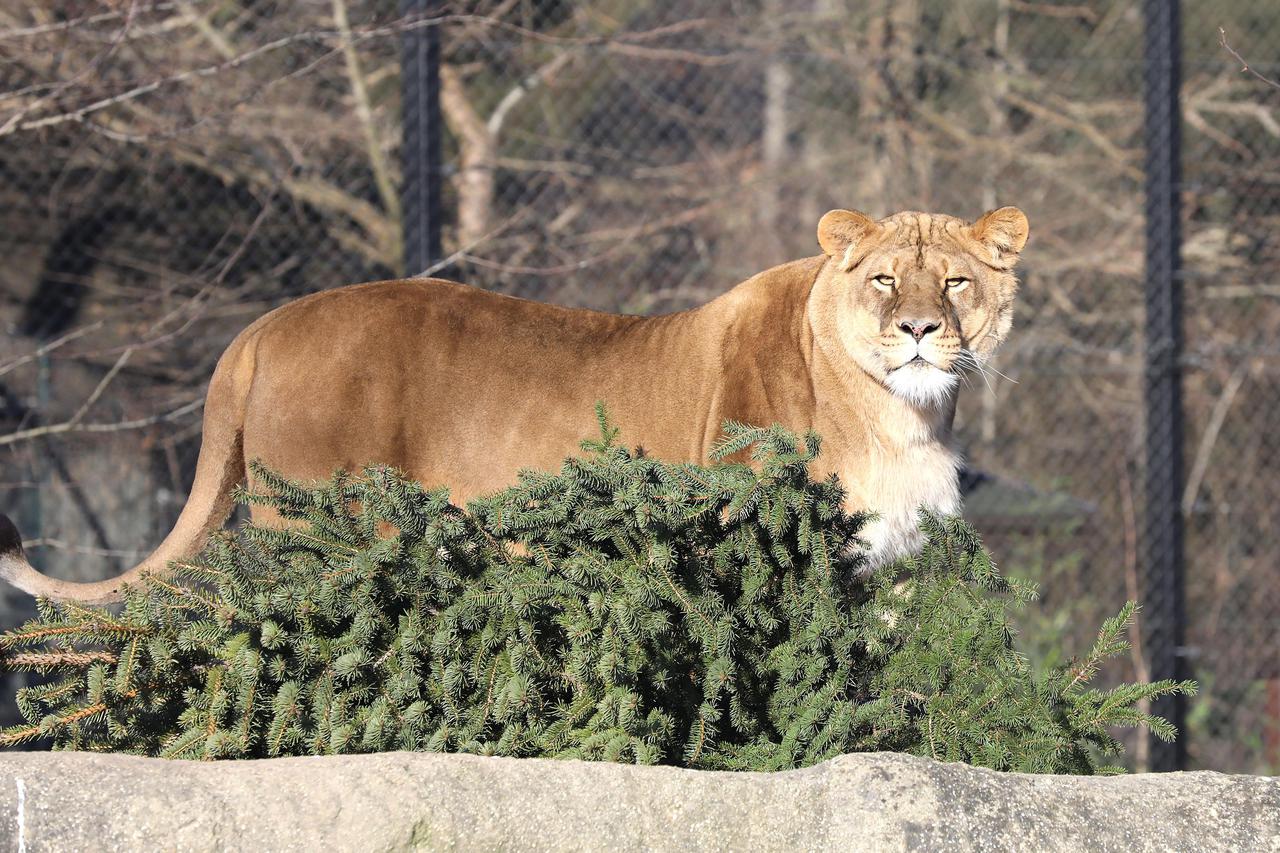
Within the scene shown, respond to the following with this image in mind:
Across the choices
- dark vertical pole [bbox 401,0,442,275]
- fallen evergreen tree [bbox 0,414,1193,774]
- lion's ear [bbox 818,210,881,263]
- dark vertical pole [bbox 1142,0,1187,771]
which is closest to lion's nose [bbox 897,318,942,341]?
lion's ear [bbox 818,210,881,263]

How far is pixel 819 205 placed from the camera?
8305mm

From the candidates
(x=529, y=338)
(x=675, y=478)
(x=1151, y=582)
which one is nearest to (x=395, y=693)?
(x=675, y=478)

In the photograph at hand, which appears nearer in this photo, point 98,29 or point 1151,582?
point 98,29

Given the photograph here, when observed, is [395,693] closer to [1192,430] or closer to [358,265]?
[358,265]

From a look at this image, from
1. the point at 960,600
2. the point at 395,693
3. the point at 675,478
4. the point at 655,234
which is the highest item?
the point at 655,234

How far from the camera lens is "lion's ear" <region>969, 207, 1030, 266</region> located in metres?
3.54

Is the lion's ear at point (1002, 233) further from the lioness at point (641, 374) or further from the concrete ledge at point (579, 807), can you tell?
the concrete ledge at point (579, 807)

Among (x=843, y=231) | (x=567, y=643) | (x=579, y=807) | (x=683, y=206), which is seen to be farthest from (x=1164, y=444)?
(x=579, y=807)

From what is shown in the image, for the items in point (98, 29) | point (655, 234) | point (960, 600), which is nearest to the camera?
point (960, 600)

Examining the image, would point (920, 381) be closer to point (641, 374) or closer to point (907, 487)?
point (907, 487)

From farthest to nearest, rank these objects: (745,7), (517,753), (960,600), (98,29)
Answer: (745,7), (98,29), (960,600), (517,753)

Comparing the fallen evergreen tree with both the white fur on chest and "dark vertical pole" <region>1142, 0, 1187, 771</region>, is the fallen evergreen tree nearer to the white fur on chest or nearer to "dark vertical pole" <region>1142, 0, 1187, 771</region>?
the white fur on chest

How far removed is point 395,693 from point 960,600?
1.01 m

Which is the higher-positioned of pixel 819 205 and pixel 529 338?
pixel 819 205
